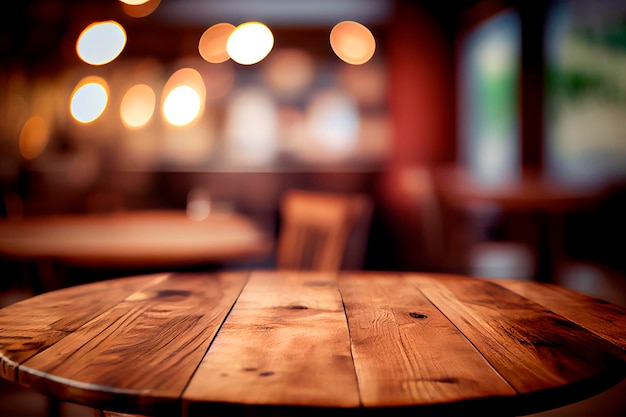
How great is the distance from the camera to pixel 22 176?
15.7 feet

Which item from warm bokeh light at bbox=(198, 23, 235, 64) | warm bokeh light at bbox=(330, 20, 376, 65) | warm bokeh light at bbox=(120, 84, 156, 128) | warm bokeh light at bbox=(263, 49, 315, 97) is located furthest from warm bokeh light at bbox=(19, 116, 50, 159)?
warm bokeh light at bbox=(330, 20, 376, 65)

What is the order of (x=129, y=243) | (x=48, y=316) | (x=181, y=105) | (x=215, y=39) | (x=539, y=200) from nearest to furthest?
(x=48, y=316) → (x=129, y=243) → (x=539, y=200) → (x=181, y=105) → (x=215, y=39)

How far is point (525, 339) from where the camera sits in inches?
35.4

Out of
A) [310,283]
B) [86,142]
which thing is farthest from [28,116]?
[310,283]

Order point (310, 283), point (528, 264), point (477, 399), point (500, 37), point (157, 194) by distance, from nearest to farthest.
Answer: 1. point (477, 399)
2. point (310, 283)
3. point (528, 264)
4. point (157, 194)
5. point (500, 37)

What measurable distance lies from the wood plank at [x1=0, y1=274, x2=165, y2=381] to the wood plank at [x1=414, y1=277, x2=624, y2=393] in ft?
2.09

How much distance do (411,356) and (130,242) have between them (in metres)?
1.49

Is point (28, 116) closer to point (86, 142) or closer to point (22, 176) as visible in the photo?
point (86, 142)

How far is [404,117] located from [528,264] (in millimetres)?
2276

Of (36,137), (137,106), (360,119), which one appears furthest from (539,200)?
(36,137)

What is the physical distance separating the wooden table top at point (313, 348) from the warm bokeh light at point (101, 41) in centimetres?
245

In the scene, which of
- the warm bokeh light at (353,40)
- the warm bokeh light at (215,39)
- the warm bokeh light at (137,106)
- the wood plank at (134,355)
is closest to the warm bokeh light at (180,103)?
the warm bokeh light at (215,39)

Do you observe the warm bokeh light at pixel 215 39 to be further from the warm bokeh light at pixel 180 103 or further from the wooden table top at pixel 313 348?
the wooden table top at pixel 313 348

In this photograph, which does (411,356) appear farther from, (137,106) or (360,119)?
(360,119)
